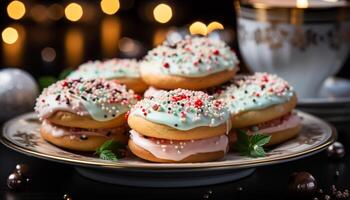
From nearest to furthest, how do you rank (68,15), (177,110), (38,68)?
(177,110)
(38,68)
(68,15)

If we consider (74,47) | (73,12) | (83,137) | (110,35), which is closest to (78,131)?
(83,137)

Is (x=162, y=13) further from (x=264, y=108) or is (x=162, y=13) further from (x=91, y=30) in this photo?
(x=264, y=108)

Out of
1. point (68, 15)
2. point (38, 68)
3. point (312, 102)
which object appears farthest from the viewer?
point (68, 15)

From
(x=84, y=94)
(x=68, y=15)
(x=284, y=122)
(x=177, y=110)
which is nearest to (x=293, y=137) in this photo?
(x=284, y=122)

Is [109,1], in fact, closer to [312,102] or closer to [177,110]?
[312,102]

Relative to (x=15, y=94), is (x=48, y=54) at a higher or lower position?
lower

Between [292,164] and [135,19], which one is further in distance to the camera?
[135,19]

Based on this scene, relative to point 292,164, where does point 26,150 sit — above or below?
above
